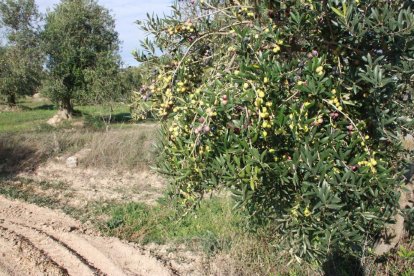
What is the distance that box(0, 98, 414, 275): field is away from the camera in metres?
5.29

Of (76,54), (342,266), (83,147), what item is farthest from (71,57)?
(342,266)

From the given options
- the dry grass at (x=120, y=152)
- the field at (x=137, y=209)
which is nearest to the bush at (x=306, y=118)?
the field at (x=137, y=209)

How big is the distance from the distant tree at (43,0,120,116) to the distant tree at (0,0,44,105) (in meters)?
1.28

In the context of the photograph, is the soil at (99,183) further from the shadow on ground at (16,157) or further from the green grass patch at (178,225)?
the green grass patch at (178,225)

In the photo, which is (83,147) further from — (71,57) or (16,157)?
(71,57)

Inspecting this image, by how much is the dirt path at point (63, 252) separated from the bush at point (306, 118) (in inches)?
146

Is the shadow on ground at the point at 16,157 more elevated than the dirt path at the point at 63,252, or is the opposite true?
the shadow on ground at the point at 16,157

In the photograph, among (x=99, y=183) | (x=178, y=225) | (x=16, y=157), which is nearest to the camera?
(x=178, y=225)

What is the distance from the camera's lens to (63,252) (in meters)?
6.62

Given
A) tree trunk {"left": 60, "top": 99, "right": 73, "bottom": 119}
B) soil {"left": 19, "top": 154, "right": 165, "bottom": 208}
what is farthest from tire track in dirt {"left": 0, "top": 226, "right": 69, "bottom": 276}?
tree trunk {"left": 60, "top": 99, "right": 73, "bottom": 119}

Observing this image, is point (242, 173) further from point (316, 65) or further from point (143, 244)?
point (143, 244)

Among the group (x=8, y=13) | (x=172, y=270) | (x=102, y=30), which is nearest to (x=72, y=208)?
(x=172, y=270)

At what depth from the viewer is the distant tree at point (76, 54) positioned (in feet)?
76.6

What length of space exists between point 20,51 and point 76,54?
162 inches
